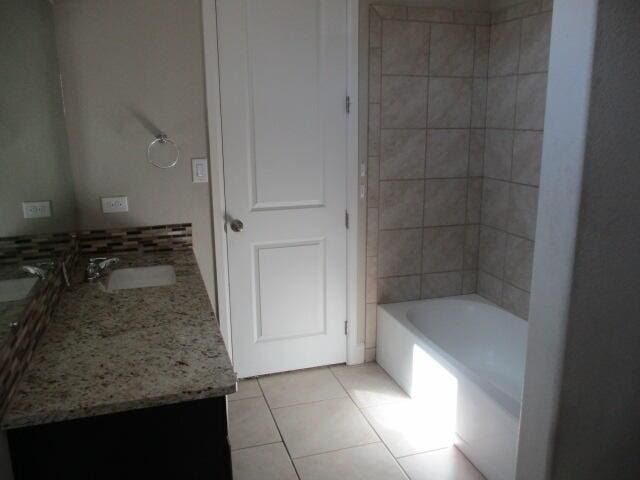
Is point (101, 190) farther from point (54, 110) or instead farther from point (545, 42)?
point (545, 42)

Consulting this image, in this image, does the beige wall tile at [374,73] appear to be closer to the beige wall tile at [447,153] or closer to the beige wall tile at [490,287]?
the beige wall tile at [447,153]

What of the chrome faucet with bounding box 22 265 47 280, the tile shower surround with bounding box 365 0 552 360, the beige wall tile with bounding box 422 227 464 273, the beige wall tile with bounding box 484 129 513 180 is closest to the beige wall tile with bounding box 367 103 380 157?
the tile shower surround with bounding box 365 0 552 360

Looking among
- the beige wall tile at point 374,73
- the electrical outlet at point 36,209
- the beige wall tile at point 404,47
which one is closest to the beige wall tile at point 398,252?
the beige wall tile at point 374,73

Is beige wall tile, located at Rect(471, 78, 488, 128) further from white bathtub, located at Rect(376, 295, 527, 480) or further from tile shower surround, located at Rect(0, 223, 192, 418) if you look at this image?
tile shower surround, located at Rect(0, 223, 192, 418)

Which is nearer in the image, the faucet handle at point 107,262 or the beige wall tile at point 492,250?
the faucet handle at point 107,262

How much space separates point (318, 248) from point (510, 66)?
58.3 inches

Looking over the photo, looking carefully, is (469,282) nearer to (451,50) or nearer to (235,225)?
(451,50)

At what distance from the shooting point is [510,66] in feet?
9.80

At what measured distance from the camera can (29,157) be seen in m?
1.85

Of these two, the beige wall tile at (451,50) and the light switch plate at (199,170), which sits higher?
the beige wall tile at (451,50)

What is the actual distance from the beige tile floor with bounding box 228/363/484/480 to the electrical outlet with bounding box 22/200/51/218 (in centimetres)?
133

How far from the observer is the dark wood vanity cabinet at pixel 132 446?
1337mm

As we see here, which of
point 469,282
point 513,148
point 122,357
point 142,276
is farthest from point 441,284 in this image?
point 122,357

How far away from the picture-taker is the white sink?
1427 millimetres
